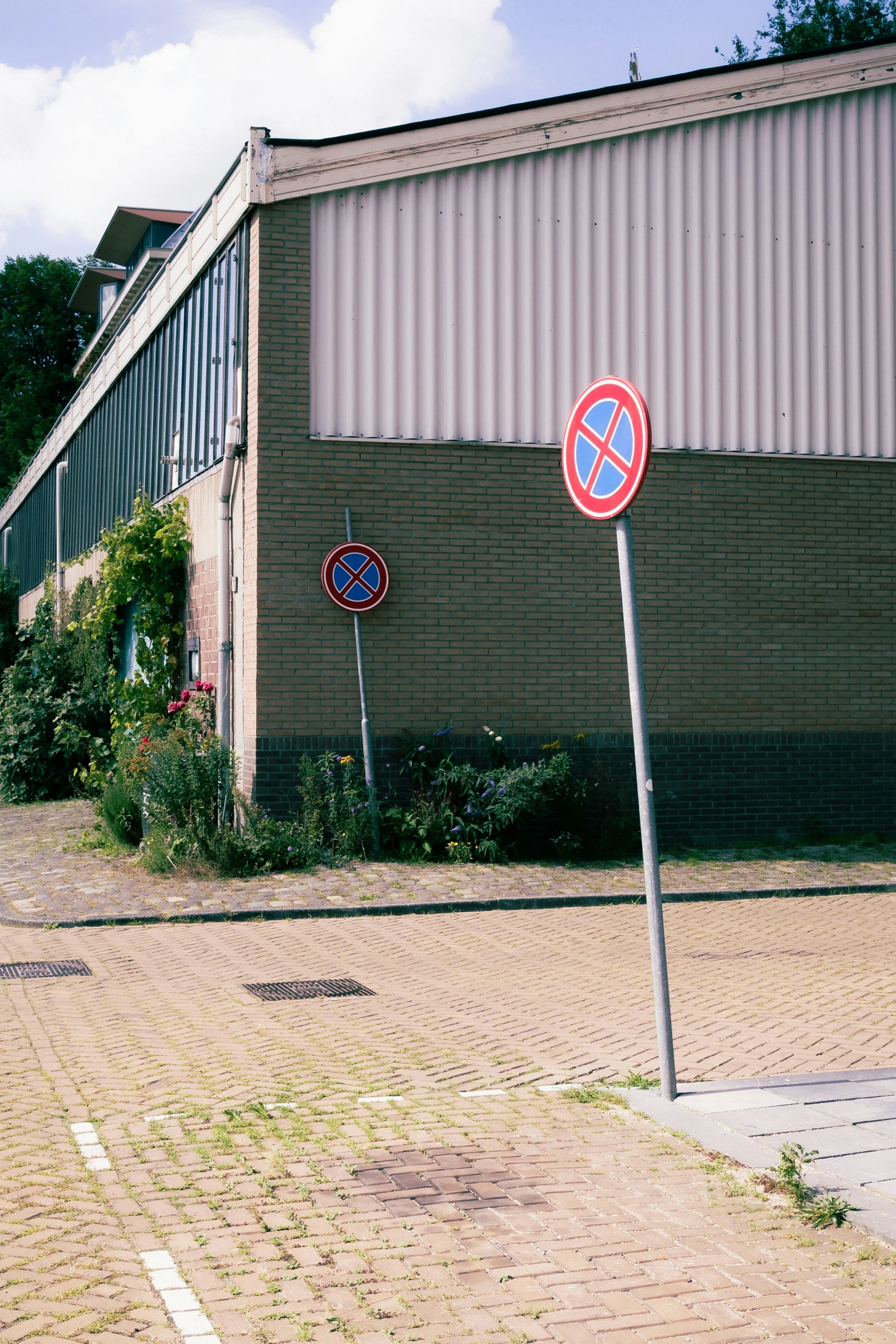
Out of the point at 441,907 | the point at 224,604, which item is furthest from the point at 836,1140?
the point at 224,604

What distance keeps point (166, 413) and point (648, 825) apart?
15509 millimetres

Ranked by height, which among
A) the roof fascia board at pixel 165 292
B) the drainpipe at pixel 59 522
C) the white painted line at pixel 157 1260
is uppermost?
the roof fascia board at pixel 165 292

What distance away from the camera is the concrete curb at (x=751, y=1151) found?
4.29 metres

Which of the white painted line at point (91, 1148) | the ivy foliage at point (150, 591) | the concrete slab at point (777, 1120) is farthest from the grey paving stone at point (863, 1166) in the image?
the ivy foliage at point (150, 591)

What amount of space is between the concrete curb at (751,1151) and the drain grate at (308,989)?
2.56 metres

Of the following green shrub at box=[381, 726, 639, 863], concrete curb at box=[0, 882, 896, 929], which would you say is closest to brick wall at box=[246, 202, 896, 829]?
green shrub at box=[381, 726, 639, 863]

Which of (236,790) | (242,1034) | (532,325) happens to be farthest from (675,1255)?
(532,325)

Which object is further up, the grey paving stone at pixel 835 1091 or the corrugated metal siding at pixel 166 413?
the corrugated metal siding at pixel 166 413

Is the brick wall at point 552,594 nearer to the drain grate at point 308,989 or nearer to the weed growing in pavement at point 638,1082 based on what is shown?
the drain grate at point 308,989

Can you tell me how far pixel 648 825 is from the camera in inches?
228

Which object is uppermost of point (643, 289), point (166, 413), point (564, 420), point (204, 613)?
point (643, 289)

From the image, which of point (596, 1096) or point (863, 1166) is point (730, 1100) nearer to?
point (596, 1096)

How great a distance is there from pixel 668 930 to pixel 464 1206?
6.05m

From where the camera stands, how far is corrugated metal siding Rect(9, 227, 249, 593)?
15.5 metres
